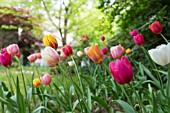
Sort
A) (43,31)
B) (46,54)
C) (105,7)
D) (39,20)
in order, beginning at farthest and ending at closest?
1. (43,31)
2. (39,20)
3. (105,7)
4. (46,54)

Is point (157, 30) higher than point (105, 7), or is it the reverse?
point (105, 7)

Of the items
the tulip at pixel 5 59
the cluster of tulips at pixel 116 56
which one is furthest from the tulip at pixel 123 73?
the tulip at pixel 5 59

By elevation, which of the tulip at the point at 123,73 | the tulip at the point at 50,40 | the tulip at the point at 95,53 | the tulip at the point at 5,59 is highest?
the tulip at the point at 50,40

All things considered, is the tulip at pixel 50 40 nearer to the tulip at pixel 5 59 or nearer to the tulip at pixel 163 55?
the tulip at pixel 5 59

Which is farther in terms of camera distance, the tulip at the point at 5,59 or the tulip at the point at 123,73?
the tulip at the point at 5,59

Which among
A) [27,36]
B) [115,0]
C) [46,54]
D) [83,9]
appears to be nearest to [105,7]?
[115,0]

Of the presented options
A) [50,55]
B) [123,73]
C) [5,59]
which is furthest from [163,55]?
[5,59]

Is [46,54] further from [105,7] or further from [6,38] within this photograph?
[6,38]

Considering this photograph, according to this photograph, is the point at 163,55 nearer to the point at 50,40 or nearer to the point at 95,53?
the point at 95,53

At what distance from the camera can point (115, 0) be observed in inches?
79.2

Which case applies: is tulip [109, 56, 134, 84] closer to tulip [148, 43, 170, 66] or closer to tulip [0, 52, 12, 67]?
tulip [148, 43, 170, 66]

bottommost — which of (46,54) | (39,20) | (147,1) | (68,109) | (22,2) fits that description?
(68,109)

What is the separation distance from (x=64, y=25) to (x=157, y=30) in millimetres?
4381

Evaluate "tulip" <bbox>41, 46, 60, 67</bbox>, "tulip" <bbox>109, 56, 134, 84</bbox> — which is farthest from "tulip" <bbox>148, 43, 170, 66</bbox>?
"tulip" <bbox>41, 46, 60, 67</bbox>
